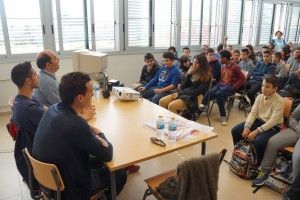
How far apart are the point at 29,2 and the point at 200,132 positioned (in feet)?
13.0

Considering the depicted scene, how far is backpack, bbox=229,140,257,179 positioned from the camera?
2605 millimetres

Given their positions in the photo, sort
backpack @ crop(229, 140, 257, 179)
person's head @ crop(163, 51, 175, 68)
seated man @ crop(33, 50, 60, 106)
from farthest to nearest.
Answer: person's head @ crop(163, 51, 175, 68) < backpack @ crop(229, 140, 257, 179) < seated man @ crop(33, 50, 60, 106)

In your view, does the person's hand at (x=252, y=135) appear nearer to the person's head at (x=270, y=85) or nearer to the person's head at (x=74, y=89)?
the person's head at (x=270, y=85)

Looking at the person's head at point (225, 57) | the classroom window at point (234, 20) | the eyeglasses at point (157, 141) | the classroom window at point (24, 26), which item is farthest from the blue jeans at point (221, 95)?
the classroom window at point (234, 20)

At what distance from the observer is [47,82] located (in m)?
2.49

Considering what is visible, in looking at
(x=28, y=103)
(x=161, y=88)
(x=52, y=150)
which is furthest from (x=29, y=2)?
(x=52, y=150)

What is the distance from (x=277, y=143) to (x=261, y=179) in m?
0.39

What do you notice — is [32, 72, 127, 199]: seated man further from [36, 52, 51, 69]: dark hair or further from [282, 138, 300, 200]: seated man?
[282, 138, 300, 200]: seated man

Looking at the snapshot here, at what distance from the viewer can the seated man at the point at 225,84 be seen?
420 cm

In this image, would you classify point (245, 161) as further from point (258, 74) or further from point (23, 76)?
point (258, 74)

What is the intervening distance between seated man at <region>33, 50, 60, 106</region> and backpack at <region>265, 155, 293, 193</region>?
7.29ft

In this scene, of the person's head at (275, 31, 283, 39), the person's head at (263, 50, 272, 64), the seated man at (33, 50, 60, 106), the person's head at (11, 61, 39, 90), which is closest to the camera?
the person's head at (11, 61, 39, 90)

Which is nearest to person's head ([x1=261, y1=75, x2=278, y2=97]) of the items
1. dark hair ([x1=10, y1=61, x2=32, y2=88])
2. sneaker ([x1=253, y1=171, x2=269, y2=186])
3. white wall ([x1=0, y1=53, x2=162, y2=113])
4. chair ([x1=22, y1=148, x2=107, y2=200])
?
sneaker ([x1=253, y1=171, x2=269, y2=186])

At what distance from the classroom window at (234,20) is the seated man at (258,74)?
2.94m
